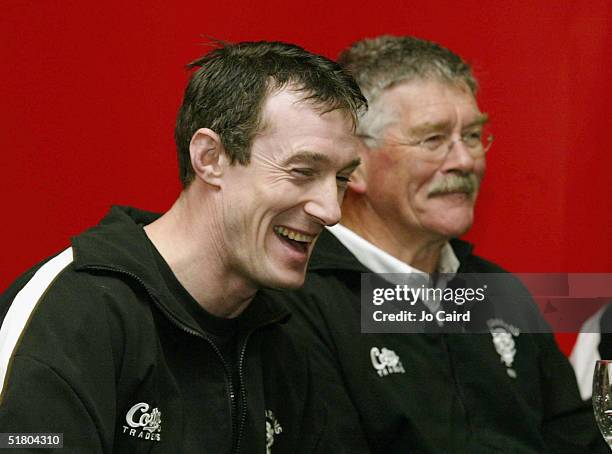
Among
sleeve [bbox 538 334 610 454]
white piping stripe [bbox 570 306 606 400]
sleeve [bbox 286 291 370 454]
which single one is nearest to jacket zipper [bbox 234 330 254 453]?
sleeve [bbox 286 291 370 454]

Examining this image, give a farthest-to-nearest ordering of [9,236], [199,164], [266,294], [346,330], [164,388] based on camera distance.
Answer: [9,236] < [346,330] < [266,294] < [199,164] < [164,388]

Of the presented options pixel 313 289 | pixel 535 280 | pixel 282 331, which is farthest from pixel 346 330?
pixel 535 280

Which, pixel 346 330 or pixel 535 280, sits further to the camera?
pixel 535 280

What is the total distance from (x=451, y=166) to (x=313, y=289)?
488 millimetres

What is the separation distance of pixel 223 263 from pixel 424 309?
674mm

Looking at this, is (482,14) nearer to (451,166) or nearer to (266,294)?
(451,166)

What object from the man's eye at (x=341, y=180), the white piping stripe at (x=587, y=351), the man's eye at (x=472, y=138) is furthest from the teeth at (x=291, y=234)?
the white piping stripe at (x=587, y=351)

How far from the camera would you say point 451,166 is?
7.34 feet

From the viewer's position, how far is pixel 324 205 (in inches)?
62.1

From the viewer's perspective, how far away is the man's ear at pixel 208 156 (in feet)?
5.17

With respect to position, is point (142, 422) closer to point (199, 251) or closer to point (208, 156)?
point (199, 251)

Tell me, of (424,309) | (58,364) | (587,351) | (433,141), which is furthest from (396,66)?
(58,364)
